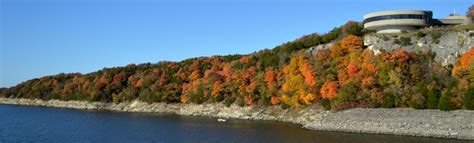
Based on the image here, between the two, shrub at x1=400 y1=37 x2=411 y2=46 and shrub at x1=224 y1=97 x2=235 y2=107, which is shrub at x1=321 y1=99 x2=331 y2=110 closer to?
shrub at x1=400 y1=37 x2=411 y2=46

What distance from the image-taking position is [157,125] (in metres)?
67.5

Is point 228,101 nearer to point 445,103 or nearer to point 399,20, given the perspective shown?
point 399,20

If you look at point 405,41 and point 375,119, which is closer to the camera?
point 375,119

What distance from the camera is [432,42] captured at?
213ft

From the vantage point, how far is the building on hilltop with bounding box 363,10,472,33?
76125 mm

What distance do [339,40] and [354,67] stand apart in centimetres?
914

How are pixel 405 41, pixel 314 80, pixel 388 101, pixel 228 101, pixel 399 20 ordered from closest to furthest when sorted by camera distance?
1. pixel 388 101
2. pixel 405 41
3. pixel 314 80
4. pixel 399 20
5. pixel 228 101

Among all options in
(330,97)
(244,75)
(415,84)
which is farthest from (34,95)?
(415,84)

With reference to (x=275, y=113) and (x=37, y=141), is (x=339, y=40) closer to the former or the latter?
(x=275, y=113)

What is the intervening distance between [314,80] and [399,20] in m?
17.2

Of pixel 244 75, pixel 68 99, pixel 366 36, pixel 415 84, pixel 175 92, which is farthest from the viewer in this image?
pixel 68 99

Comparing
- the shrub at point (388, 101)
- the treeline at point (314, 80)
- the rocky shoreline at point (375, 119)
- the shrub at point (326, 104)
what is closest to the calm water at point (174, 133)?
the rocky shoreline at point (375, 119)

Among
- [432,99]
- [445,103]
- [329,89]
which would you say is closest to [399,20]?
[329,89]

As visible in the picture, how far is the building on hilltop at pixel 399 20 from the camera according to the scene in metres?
76.1
